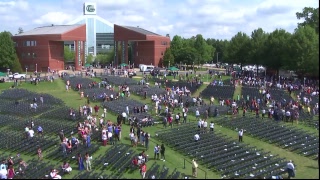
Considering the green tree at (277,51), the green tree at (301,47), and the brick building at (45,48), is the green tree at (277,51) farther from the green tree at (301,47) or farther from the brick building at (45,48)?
the brick building at (45,48)

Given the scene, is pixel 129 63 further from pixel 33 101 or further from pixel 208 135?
pixel 208 135

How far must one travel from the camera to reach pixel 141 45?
108 metres

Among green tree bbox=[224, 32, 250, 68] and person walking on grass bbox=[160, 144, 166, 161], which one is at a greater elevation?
green tree bbox=[224, 32, 250, 68]

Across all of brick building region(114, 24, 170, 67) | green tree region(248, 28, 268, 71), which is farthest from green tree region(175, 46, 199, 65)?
green tree region(248, 28, 268, 71)

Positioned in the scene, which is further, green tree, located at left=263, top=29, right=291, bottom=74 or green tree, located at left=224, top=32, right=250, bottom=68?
green tree, located at left=224, top=32, right=250, bottom=68

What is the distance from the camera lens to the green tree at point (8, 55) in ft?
290

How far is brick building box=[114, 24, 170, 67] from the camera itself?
10462 centimetres

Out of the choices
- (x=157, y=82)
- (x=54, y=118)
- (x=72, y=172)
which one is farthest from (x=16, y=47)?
(x=72, y=172)

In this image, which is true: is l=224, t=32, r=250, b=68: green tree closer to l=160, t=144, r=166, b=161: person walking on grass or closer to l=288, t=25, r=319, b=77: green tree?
l=288, t=25, r=319, b=77: green tree

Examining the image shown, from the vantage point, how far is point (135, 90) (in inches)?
2250

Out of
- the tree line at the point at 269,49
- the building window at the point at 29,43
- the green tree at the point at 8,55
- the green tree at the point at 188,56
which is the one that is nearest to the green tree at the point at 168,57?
the tree line at the point at 269,49

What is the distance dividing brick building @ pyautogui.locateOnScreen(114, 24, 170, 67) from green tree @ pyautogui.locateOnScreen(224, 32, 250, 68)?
694 inches

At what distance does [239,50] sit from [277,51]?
1847cm

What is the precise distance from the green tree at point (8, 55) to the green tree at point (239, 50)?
46.6 m
